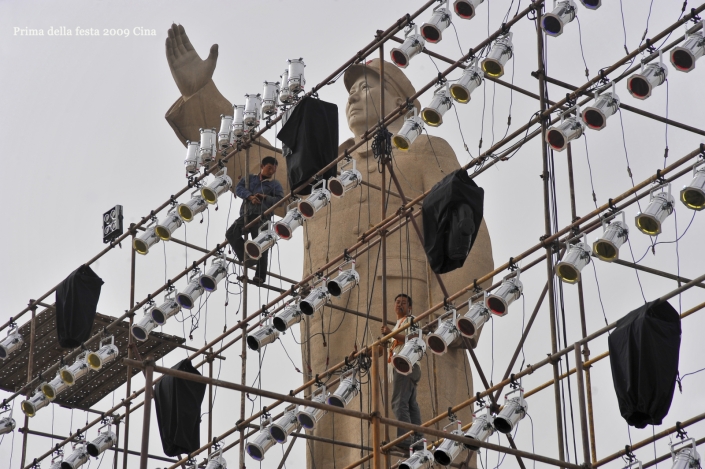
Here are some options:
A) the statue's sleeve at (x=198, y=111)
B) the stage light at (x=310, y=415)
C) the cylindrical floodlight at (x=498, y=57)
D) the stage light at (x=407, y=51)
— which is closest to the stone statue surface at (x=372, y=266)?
the statue's sleeve at (x=198, y=111)

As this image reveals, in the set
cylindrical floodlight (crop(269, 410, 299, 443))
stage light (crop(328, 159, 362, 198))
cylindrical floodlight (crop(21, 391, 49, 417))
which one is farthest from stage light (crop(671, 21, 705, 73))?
cylindrical floodlight (crop(21, 391, 49, 417))

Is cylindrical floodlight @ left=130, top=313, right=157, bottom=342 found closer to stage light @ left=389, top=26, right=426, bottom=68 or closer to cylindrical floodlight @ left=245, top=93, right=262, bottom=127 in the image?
cylindrical floodlight @ left=245, top=93, right=262, bottom=127

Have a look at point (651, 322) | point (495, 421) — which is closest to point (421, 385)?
point (495, 421)

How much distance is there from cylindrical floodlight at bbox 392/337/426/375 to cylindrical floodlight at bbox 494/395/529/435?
117 centimetres

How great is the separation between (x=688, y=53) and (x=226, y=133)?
716 centimetres

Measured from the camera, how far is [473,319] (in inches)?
618

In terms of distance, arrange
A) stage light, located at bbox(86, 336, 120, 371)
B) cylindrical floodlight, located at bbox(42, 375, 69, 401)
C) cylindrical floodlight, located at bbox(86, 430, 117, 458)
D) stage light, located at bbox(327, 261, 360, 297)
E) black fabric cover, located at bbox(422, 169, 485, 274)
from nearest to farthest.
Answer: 1. black fabric cover, located at bbox(422, 169, 485, 274)
2. stage light, located at bbox(327, 261, 360, 297)
3. stage light, located at bbox(86, 336, 120, 371)
4. cylindrical floodlight, located at bbox(86, 430, 117, 458)
5. cylindrical floodlight, located at bbox(42, 375, 69, 401)

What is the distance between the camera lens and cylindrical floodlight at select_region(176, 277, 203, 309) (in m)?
19.8

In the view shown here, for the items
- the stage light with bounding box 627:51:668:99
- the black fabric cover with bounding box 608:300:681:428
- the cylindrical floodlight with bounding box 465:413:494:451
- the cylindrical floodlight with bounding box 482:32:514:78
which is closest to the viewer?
the black fabric cover with bounding box 608:300:681:428

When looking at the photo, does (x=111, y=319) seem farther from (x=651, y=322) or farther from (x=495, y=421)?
(x=651, y=322)

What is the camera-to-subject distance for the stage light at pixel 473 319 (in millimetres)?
15703

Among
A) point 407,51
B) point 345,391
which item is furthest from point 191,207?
point 345,391

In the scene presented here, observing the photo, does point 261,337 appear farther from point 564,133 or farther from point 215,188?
point 564,133

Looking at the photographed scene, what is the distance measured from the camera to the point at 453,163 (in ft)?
69.1
